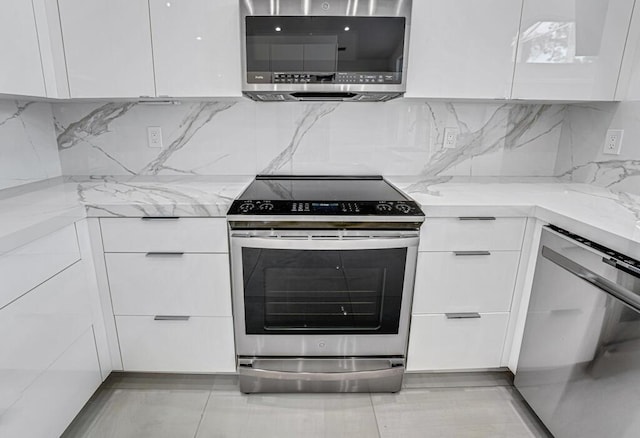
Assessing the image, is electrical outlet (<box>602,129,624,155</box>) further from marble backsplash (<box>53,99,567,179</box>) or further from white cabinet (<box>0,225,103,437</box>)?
white cabinet (<box>0,225,103,437</box>)

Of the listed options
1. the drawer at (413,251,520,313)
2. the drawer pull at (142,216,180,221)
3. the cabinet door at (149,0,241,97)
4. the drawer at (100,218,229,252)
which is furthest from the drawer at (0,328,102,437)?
the drawer at (413,251,520,313)

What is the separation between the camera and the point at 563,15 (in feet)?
5.20

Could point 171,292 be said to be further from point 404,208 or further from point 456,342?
point 456,342

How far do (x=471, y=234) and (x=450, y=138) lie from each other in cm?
73

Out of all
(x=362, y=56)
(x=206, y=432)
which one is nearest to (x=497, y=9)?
(x=362, y=56)

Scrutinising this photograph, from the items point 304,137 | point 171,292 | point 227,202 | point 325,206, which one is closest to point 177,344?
point 171,292

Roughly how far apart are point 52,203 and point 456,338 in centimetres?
182

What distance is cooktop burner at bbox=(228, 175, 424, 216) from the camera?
4.78ft

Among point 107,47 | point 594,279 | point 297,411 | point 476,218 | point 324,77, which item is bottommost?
point 297,411

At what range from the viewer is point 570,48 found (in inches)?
63.8

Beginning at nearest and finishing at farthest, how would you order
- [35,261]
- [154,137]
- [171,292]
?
1. [35,261]
2. [171,292]
3. [154,137]

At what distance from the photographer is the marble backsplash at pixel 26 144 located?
1.66 meters

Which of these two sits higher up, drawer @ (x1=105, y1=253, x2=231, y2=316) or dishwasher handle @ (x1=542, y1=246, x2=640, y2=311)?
dishwasher handle @ (x1=542, y1=246, x2=640, y2=311)

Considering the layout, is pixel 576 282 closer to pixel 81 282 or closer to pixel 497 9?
pixel 497 9
